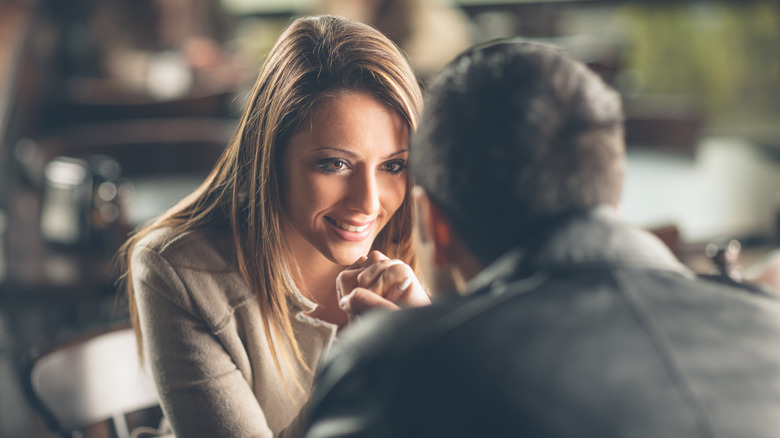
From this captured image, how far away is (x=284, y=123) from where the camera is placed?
83 centimetres

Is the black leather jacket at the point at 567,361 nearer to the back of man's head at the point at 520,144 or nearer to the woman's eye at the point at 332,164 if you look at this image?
the back of man's head at the point at 520,144

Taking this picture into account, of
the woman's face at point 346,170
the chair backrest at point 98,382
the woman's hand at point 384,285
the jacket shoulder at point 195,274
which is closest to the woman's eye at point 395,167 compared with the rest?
the woman's face at point 346,170

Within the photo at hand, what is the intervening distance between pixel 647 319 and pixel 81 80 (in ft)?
15.4

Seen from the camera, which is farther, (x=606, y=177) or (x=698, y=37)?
(x=698, y=37)

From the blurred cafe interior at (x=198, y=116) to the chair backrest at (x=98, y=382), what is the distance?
0.04 metres

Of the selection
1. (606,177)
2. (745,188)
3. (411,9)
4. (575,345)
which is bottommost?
(745,188)

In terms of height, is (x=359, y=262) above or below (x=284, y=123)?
below

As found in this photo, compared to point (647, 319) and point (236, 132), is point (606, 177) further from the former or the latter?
point (236, 132)

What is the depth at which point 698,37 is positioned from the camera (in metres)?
6.18

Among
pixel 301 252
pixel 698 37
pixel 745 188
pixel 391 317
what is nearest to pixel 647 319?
pixel 391 317

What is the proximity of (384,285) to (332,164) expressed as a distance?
0.14 metres

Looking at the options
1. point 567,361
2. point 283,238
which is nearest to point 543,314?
point 567,361

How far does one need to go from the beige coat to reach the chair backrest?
14.5 inches

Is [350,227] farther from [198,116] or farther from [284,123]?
[198,116]
